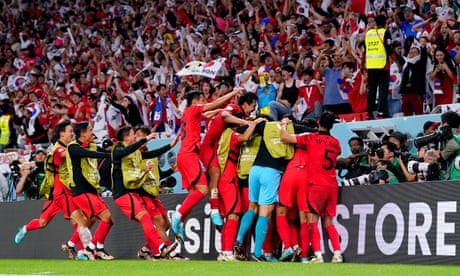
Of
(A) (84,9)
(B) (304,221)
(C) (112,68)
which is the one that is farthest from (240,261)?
(A) (84,9)

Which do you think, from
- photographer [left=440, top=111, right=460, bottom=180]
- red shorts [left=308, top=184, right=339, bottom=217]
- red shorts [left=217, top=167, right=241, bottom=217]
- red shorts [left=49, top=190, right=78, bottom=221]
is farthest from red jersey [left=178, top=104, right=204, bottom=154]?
photographer [left=440, top=111, right=460, bottom=180]

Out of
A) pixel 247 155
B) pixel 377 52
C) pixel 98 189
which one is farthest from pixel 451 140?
pixel 98 189

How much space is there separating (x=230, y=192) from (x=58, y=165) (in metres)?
3.50

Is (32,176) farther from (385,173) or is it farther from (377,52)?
(385,173)

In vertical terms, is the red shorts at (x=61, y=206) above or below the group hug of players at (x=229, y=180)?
below

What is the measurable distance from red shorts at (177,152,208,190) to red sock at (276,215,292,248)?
137 centimetres

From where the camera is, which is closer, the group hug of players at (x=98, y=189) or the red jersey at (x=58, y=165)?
the group hug of players at (x=98, y=189)

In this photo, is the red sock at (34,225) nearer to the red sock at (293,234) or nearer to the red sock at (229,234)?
the red sock at (229,234)

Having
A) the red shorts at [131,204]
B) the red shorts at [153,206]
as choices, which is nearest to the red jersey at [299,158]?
the red shorts at [131,204]

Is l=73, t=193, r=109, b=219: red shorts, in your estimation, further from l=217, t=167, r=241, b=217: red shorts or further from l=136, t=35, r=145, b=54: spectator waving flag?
l=136, t=35, r=145, b=54: spectator waving flag

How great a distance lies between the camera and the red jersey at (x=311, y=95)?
18516mm

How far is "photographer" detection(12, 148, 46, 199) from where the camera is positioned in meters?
18.8

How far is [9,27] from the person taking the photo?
34875 millimetres

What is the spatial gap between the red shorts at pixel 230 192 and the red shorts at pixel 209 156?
28 cm
